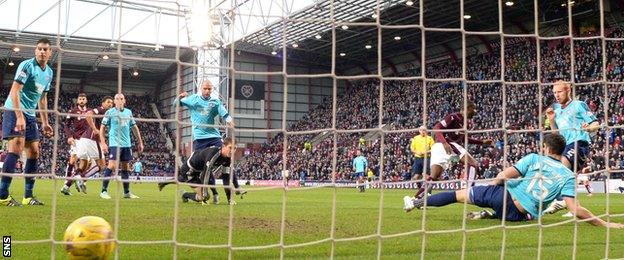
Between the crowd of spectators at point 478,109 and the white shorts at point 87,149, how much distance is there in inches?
264

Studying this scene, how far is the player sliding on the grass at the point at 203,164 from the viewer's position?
848 centimetres

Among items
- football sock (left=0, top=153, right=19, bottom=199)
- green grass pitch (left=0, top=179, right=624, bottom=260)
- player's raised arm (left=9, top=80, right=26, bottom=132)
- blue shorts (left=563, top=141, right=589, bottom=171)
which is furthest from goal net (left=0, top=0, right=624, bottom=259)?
player's raised arm (left=9, top=80, right=26, bottom=132)

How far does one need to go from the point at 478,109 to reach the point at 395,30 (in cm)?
387

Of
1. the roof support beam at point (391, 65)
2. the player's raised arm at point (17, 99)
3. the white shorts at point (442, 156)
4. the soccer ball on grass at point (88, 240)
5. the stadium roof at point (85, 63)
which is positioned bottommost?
the soccer ball on grass at point (88, 240)

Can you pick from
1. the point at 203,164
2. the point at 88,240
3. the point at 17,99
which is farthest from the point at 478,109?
the point at 88,240

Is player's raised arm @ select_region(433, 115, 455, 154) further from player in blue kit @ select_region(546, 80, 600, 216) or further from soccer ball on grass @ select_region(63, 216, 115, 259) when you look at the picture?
soccer ball on grass @ select_region(63, 216, 115, 259)

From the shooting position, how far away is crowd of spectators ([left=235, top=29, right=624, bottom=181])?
17.9 m

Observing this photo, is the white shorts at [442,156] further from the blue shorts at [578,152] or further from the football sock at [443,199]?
the football sock at [443,199]

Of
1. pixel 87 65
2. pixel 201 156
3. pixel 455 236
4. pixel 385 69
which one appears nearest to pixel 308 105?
pixel 385 69

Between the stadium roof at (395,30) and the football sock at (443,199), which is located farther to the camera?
the stadium roof at (395,30)

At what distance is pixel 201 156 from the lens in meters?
8.66

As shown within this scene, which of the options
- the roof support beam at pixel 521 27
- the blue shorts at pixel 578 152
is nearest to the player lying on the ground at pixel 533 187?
the blue shorts at pixel 578 152

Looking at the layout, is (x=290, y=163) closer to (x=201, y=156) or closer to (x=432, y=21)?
(x=432, y=21)

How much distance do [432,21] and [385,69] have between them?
36.4 ft
